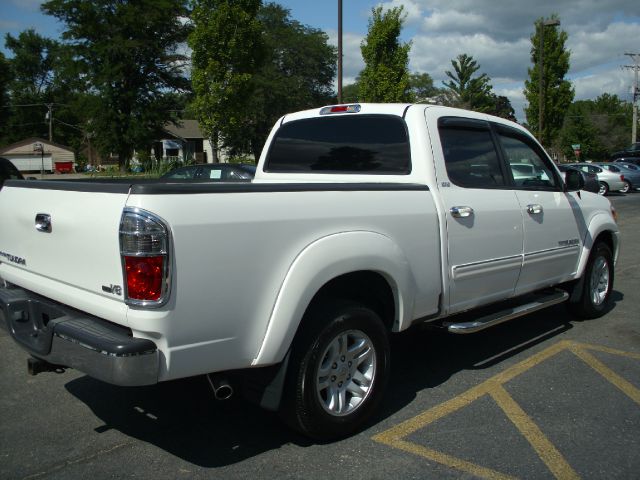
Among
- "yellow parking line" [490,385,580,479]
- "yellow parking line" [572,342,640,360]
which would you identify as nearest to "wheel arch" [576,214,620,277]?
"yellow parking line" [572,342,640,360]

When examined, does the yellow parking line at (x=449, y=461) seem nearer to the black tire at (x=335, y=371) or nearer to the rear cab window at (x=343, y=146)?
the black tire at (x=335, y=371)

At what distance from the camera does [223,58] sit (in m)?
19.8

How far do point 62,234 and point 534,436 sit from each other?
9.29 feet

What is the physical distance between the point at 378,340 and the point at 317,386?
52 cm

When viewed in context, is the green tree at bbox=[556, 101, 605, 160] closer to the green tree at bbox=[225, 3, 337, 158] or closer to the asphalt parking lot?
the green tree at bbox=[225, 3, 337, 158]

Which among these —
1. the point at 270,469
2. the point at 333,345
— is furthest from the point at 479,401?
the point at 270,469

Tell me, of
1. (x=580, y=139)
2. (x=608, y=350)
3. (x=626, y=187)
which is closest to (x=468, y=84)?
(x=580, y=139)

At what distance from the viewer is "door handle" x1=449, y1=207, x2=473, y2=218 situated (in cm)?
403

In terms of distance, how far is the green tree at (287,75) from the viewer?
165ft

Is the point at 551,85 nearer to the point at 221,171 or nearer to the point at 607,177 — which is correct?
the point at 607,177

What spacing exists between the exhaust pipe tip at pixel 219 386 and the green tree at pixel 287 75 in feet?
151

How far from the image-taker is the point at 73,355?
2.89 m

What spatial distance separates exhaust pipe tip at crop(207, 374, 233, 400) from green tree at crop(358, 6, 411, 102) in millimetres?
16917

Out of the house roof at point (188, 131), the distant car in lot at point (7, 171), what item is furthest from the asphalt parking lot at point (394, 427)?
the house roof at point (188, 131)
